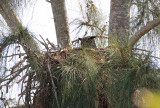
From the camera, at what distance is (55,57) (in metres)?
2.97

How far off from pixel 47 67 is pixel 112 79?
1.73 feet

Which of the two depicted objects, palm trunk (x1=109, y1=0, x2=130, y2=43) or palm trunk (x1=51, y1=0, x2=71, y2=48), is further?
palm trunk (x1=109, y1=0, x2=130, y2=43)

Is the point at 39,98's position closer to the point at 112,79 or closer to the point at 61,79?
the point at 61,79

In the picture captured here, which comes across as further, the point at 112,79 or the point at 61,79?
the point at 61,79

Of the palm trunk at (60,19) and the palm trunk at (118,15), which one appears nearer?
the palm trunk at (60,19)

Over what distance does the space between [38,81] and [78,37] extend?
128 cm

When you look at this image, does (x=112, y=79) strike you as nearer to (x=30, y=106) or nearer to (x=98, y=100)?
(x=98, y=100)

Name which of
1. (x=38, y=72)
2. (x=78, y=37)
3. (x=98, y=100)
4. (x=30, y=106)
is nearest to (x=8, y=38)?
(x=38, y=72)

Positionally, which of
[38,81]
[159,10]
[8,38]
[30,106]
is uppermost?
[159,10]

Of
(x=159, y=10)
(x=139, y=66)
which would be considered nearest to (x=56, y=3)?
(x=159, y=10)

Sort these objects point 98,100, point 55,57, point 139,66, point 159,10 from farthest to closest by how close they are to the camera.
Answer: point 159,10, point 55,57, point 98,100, point 139,66

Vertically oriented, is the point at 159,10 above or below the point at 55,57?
above

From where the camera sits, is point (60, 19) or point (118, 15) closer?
point (60, 19)

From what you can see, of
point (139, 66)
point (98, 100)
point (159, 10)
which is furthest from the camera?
point (159, 10)
